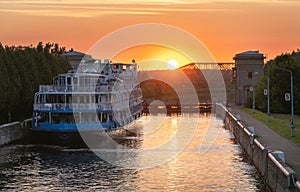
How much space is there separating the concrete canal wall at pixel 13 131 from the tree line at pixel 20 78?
7.36 ft

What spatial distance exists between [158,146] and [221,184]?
21.3m

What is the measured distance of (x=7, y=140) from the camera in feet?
207

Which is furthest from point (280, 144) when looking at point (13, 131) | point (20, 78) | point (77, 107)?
point (20, 78)

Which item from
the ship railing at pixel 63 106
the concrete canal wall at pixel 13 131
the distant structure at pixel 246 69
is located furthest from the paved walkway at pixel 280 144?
the distant structure at pixel 246 69

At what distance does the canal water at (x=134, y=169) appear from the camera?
134ft

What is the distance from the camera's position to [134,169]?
46969 mm

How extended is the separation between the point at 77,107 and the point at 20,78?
15636 millimetres

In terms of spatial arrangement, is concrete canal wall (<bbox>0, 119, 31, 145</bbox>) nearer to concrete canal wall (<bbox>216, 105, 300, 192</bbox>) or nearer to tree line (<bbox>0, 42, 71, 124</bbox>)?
tree line (<bbox>0, 42, 71, 124</bbox>)

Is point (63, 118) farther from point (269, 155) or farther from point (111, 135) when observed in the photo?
point (269, 155)

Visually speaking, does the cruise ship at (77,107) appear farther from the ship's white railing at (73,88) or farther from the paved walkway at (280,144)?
the paved walkway at (280,144)

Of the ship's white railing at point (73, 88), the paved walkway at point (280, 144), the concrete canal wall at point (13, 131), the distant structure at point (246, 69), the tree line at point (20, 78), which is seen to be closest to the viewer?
the paved walkway at point (280, 144)

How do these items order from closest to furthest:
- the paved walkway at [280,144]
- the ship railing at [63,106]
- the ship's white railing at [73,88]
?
the paved walkway at [280,144], the ship railing at [63,106], the ship's white railing at [73,88]

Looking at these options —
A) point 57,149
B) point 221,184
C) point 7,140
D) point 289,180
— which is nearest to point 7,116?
point 7,140

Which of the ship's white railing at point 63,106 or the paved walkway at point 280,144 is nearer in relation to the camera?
the paved walkway at point 280,144
